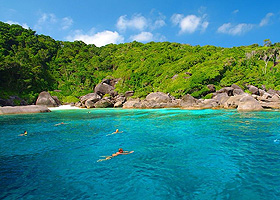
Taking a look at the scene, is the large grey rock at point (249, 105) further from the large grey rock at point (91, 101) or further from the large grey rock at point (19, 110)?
the large grey rock at point (19, 110)

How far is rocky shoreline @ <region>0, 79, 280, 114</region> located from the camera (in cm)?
2776

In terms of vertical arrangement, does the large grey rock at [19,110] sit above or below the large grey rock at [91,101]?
below

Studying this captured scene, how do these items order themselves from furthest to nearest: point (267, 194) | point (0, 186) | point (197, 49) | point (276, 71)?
1. point (197, 49)
2. point (276, 71)
3. point (0, 186)
4. point (267, 194)

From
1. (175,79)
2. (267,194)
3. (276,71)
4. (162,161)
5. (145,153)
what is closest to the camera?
Result: (267,194)

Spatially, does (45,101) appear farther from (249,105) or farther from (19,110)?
(249,105)

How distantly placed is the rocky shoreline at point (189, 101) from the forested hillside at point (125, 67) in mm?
3902

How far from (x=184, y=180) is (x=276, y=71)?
56329 mm

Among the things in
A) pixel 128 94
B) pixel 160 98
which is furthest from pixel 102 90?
pixel 160 98

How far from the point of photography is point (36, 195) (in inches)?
190

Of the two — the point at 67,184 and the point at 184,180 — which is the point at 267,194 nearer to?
the point at 184,180

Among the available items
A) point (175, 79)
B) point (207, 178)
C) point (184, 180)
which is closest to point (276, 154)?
Result: point (207, 178)

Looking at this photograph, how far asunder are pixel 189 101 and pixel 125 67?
131ft

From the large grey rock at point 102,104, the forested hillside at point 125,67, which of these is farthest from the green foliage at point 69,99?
the large grey rock at point 102,104

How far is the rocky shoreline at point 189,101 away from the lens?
2776 cm
